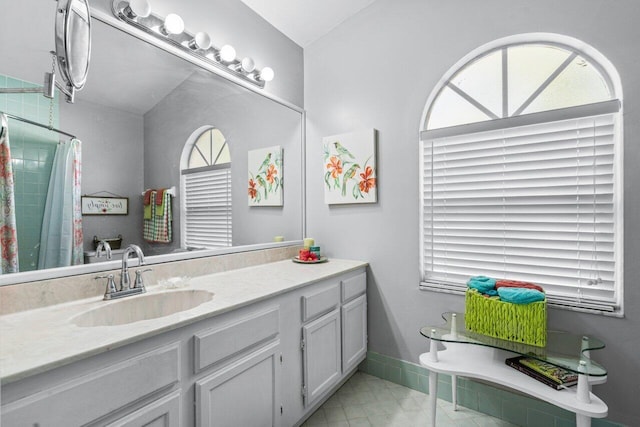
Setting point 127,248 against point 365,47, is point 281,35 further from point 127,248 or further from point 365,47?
point 127,248

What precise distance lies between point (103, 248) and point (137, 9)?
1.15 m

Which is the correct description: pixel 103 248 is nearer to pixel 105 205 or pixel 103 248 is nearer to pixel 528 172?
pixel 105 205

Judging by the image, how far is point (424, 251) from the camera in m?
2.16

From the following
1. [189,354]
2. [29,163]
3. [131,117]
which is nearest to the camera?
[189,354]

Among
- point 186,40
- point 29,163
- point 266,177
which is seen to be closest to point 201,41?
point 186,40

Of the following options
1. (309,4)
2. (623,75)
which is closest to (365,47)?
(309,4)

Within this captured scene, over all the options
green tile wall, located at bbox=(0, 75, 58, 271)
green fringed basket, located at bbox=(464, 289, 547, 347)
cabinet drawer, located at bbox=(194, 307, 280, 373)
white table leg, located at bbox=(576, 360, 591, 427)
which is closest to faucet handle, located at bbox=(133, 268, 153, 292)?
green tile wall, located at bbox=(0, 75, 58, 271)

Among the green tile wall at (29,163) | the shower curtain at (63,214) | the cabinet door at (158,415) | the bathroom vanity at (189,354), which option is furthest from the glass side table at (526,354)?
the green tile wall at (29,163)

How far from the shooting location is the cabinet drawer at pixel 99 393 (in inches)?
30.1

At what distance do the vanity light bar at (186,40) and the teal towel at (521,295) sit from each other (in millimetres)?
2038

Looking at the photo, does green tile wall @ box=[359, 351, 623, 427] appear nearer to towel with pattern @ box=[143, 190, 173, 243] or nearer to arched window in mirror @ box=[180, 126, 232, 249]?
arched window in mirror @ box=[180, 126, 232, 249]

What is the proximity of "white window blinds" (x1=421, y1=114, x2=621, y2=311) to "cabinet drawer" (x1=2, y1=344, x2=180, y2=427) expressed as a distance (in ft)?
5.44

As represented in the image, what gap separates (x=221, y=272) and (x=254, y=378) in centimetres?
78

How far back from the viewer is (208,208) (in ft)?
6.54
